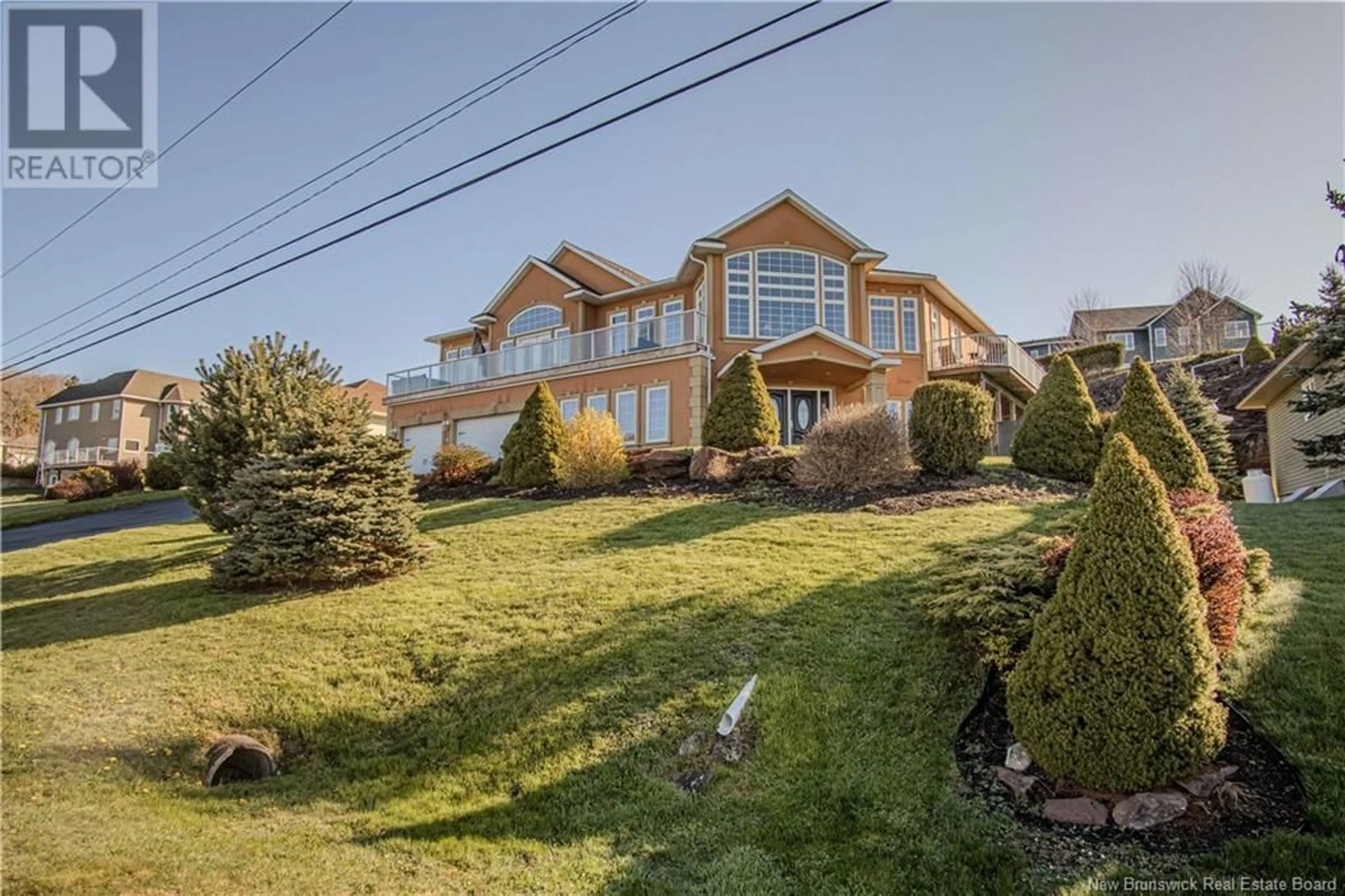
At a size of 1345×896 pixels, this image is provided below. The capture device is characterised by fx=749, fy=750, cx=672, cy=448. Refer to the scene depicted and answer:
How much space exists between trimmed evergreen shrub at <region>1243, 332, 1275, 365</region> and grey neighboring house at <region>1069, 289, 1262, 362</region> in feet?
39.6

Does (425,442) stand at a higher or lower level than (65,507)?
higher

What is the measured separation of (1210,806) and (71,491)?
3308cm

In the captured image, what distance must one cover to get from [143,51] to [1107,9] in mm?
10193

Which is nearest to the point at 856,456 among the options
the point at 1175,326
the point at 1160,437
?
the point at 1160,437

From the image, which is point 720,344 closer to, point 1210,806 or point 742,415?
point 742,415

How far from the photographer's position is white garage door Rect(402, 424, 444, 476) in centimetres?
2386

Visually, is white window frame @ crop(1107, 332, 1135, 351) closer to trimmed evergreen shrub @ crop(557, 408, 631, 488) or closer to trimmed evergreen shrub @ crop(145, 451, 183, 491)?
trimmed evergreen shrub @ crop(557, 408, 631, 488)

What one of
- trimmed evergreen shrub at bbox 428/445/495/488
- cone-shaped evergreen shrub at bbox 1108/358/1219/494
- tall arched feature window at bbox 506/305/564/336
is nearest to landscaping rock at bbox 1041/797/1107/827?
cone-shaped evergreen shrub at bbox 1108/358/1219/494

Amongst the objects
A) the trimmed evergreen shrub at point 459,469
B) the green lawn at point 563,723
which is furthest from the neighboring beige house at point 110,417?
the green lawn at point 563,723

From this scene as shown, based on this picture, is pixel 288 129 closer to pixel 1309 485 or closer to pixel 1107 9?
pixel 1107 9

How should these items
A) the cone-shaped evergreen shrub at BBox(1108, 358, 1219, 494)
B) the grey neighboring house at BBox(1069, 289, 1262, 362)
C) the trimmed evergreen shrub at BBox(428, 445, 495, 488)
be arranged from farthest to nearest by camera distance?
the grey neighboring house at BBox(1069, 289, 1262, 362), the trimmed evergreen shrub at BBox(428, 445, 495, 488), the cone-shaped evergreen shrub at BBox(1108, 358, 1219, 494)

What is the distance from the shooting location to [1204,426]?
1473 cm

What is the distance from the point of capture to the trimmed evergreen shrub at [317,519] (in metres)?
9.81

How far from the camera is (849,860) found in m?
4.15
